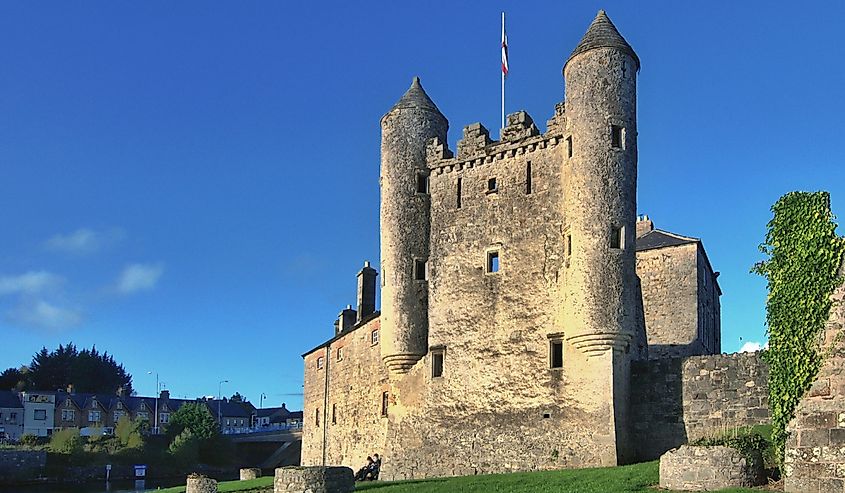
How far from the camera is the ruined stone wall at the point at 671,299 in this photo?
4269cm

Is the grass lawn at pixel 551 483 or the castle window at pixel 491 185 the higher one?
the castle window at pixel 491 185

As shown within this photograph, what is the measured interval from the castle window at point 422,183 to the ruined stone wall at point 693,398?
36.4ft

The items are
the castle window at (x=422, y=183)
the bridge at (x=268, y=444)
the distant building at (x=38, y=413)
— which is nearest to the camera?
the castle window at (x=422, y=183)

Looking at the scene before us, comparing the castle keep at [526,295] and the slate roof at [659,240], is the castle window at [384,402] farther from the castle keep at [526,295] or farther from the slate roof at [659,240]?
the slate roof at [659,240]

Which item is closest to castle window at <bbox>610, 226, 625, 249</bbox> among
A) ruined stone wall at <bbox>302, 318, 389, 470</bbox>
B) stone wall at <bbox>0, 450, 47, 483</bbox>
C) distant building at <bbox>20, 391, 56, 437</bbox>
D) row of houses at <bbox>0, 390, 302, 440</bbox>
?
ruined stone wall at <bbox>302, 318, 389, 470</bbox>

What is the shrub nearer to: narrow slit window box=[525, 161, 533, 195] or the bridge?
the bridge

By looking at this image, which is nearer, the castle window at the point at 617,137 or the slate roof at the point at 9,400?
the castle window at the point at 617,137

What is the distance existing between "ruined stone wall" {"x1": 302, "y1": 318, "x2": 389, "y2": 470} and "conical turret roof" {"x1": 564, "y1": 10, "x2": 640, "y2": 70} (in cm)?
1689

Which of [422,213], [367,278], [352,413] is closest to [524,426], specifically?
[422,213]

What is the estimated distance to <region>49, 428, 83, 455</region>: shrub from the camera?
81.1 metres

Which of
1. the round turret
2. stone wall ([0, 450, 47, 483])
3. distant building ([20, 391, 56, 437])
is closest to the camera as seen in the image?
the round turret

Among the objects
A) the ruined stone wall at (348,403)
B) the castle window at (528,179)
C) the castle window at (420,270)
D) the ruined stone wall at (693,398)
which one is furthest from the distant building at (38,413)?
the ruined stone wall at (693,398)

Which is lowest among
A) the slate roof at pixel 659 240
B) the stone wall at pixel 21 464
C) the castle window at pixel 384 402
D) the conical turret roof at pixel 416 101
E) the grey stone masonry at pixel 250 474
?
the stone wall at pixel 21 464

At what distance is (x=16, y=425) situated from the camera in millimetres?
108375
